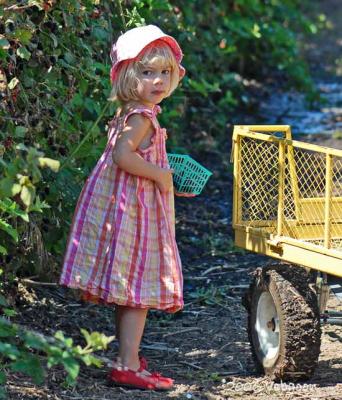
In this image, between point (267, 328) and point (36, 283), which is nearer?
point (267, 328)

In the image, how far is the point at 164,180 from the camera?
Result: 423 centimetres

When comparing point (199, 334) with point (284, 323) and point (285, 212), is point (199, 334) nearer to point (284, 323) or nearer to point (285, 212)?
point (285, 212)

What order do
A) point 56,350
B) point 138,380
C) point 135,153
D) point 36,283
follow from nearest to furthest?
point 56,350
point 135,153
point 138,380
point 36,283

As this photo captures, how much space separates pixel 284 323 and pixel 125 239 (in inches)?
26.8

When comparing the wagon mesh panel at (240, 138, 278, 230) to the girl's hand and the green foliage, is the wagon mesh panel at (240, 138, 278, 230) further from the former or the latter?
the green foliage

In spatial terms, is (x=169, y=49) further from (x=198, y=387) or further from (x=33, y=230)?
(x=198, y=387)

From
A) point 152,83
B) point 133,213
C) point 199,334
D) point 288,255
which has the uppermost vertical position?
point 152,83

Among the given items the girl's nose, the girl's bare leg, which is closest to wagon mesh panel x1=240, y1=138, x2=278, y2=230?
the girl's nose

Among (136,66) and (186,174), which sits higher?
(136,66)

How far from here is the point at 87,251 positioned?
14.0 feet

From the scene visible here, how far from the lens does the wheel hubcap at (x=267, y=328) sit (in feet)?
14.6

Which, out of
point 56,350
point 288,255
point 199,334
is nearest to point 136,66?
point 288,255

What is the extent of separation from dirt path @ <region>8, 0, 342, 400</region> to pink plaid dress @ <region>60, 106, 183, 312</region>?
365mm

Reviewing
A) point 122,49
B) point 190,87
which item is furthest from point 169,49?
point 190,87
